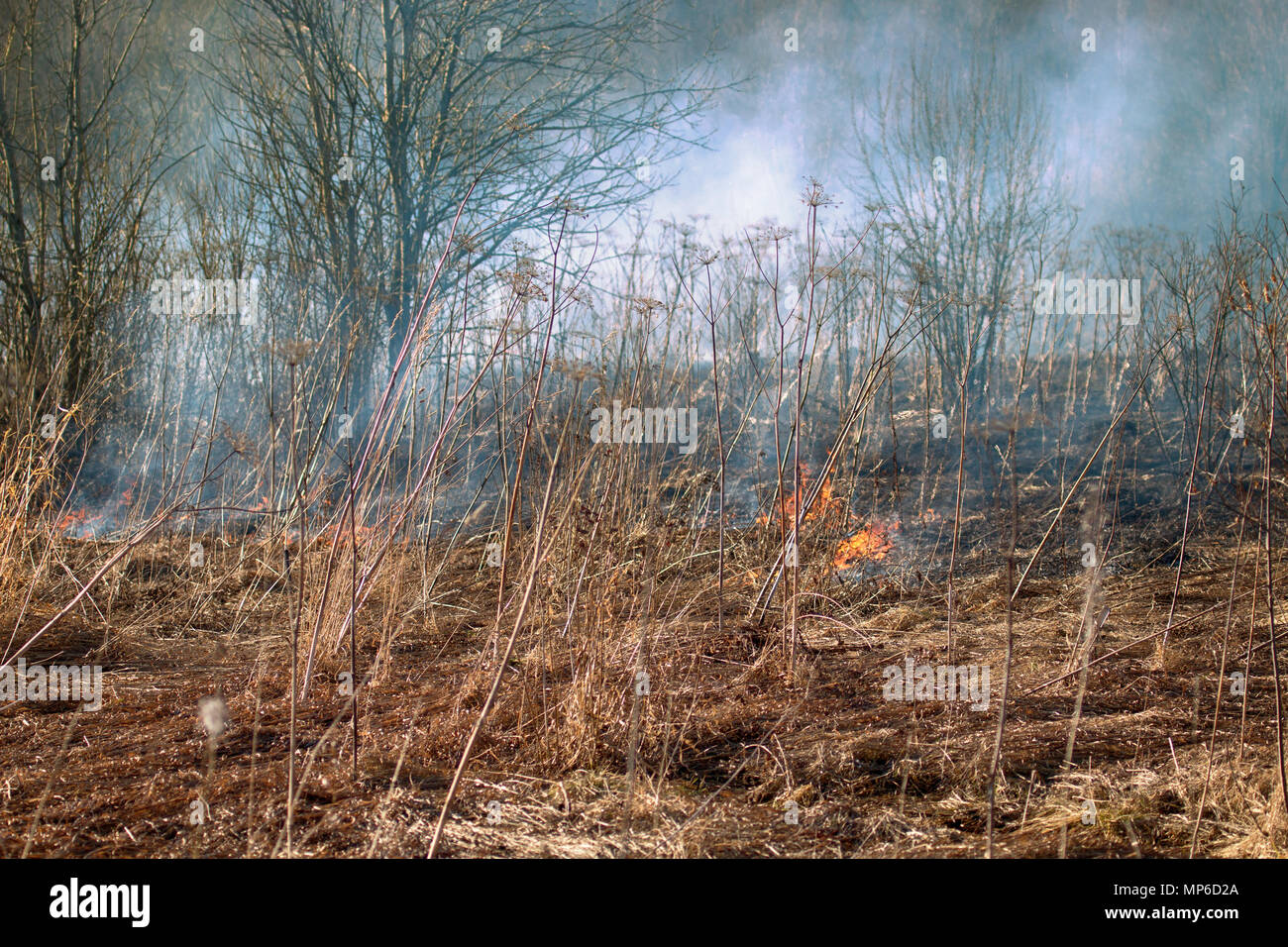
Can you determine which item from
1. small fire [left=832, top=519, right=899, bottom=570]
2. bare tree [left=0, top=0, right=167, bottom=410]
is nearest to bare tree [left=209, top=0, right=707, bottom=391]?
bare tree [left=0, top=0, right=167, bottom=410]

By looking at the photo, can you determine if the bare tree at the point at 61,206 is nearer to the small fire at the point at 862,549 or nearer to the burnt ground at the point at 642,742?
the burnt ground at the point at 642,742

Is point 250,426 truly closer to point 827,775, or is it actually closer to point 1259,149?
point 827,775

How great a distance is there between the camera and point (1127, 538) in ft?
16.2

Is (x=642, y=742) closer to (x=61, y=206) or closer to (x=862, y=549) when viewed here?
(x=862, y=549)

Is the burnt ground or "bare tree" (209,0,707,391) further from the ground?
"bare tree" (209,0,707,391)

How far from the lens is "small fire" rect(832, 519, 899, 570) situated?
13.1ft

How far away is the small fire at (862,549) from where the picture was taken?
13.1 feet

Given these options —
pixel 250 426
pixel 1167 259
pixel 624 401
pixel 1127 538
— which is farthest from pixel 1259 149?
pixel 250 426

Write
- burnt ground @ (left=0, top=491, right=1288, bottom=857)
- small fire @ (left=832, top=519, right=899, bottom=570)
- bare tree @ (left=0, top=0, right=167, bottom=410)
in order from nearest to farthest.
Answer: burnt ground @ (left=0, top=491, right=1288, bottom=857) < small fire @ (left=832, top=519, right=899, bottom=570) < bare tree @ (left=0, top=0, right=167, bottom=410)

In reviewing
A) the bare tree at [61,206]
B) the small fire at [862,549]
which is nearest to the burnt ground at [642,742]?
the small fire at [862,549]

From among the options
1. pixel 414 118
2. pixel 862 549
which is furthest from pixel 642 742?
pixel 414 118

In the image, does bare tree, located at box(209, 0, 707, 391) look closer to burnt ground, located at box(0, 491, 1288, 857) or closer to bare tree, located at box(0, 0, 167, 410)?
bare tree, located at box(0, 0, 167, 410)

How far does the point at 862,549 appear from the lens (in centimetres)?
404
